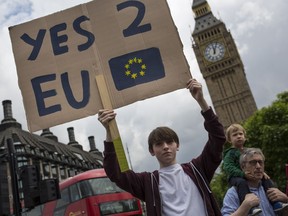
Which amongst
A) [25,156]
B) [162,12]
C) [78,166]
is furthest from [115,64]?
[78,166]

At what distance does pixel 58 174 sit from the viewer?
51.7 m

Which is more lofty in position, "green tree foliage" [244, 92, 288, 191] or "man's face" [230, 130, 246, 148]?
"green tree foliage" [244, 92, 288, 191]

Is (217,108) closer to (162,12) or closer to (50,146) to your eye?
(50,146)

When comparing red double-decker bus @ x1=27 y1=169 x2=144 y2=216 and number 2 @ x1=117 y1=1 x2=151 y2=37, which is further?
red double-decker bus @ x1=27 y1=169 x2=144 y2=216

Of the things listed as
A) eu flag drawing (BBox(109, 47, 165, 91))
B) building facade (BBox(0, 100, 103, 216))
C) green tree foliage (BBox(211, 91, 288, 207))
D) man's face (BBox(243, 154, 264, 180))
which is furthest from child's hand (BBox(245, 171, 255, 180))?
building facade (BBox(0, 100, 103, 216))

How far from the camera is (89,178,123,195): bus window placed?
40.9 ft

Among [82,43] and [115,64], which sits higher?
[82,43]

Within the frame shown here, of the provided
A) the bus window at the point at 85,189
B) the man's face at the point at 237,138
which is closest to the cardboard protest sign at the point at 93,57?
the man's face at the point at 237,138

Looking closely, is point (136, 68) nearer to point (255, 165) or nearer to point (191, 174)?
point (191, 174)

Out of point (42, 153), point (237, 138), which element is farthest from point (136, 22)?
point (42, 153)

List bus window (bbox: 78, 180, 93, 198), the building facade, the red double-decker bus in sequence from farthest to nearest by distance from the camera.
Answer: the building facade → bus window (bbox: 78, 180, 93, 198) → the red double-decker bus

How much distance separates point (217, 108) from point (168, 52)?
64.2 meters

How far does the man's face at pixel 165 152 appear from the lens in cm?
238

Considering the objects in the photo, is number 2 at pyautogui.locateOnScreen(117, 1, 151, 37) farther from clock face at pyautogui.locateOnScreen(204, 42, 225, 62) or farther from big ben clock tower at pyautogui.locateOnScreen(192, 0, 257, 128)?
clock face at pyautogui.locateOnScreen(204, 42, 225, 62)
